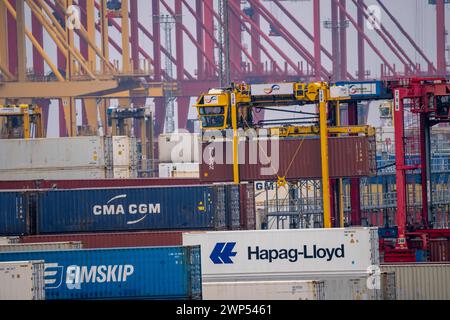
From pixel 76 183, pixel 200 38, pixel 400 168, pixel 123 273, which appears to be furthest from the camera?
pixel 200 38

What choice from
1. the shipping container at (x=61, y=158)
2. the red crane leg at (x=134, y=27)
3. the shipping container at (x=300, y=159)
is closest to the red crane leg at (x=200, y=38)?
the red crane leg at (x=134, y=27)

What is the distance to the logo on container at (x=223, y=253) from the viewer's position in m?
36.9

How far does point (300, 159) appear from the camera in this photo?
5103cm

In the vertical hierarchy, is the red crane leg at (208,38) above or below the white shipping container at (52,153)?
above

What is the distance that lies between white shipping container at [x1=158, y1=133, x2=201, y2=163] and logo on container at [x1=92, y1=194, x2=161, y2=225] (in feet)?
121

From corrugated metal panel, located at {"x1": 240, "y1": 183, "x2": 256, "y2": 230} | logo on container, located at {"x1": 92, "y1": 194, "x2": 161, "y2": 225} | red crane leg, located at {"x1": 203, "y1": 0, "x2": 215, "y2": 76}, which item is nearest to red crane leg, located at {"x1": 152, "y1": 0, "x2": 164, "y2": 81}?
red crane leg, located at {"x1": 203, "y1": 0, "x2": 215, "y2": 76}

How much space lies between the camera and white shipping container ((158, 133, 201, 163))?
80281 mm

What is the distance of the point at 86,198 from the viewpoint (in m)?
41.6

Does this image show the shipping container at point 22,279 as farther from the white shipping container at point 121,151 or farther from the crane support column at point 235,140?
the white shipping container at point 121,151

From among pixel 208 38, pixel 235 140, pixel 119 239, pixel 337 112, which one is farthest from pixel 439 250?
pixel 208 38

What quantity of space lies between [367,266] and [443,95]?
590 inches

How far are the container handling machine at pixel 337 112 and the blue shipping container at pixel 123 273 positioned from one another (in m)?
18.7

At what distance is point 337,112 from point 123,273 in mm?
24595

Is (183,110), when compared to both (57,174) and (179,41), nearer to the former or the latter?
(179,41)
